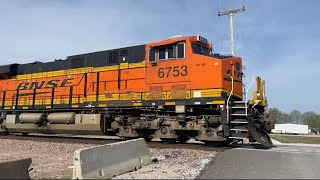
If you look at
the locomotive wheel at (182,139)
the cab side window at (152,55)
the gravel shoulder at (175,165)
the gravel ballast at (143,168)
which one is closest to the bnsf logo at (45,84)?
the gravel ballast at (143,168)

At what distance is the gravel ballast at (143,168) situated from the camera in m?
6.29

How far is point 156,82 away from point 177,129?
6.55 feet

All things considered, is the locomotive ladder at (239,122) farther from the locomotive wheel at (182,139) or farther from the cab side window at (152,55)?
the cab side window at (152,55)

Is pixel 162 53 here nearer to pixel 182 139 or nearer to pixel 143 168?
pixel 182 139

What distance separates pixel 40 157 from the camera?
9.04m

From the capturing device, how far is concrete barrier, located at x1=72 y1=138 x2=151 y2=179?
5578 millimetres

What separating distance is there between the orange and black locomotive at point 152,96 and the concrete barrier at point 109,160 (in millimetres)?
3775

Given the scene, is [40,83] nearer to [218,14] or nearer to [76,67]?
[76,67]

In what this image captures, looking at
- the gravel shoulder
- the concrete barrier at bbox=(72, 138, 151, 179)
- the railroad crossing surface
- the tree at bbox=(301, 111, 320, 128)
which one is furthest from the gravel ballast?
the tree at bbox=(301, 111, 320, 128)

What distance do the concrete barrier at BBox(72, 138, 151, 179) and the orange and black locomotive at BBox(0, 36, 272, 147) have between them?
3775 millimetres

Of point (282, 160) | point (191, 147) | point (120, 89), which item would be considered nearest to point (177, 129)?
point (191, 147)

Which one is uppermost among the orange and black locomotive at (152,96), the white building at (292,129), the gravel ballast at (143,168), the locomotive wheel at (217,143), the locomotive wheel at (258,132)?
the orange and black locomotive at (152,96)

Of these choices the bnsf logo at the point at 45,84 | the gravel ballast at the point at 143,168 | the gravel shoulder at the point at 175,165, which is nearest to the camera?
the gravel shoulder at the point at 175,165

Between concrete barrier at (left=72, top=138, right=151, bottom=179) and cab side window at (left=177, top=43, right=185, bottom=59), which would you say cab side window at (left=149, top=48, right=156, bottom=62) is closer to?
cab side window at (left=177, top=43, right=185, bottom=59)
